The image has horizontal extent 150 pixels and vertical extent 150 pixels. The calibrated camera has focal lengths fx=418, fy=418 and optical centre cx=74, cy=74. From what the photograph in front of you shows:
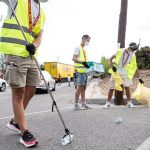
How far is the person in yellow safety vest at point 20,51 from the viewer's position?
5.10 meters

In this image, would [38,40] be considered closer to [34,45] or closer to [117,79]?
[34,45]

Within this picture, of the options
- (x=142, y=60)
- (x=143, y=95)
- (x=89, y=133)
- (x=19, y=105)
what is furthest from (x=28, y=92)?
(x=142, y=60)

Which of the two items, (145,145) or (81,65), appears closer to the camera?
(145,145)

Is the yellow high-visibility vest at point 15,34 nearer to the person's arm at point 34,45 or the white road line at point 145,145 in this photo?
the person's arm at point 34,45

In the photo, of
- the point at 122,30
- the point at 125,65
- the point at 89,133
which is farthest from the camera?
the point at 122,30

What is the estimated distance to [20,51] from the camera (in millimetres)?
5148

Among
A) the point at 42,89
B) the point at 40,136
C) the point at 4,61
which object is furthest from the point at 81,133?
Answer: the point at 42,89

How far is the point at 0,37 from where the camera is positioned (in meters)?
5.23

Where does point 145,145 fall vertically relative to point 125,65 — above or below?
below

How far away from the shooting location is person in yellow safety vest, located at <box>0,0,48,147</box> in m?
5.10

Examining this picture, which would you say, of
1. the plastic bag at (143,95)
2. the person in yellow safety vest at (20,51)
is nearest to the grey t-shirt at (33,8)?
the person in yellow safety vest at (20,51)

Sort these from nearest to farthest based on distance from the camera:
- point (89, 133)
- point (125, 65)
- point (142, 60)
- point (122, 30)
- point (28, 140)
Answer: point (28, 140) → point (89, 133) → point (125, 65) → point (122, 30) → point (142, 60)

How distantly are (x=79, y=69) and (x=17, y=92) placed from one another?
505 centimetres

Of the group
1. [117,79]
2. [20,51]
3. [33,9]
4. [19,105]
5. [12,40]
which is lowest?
[117,79]
